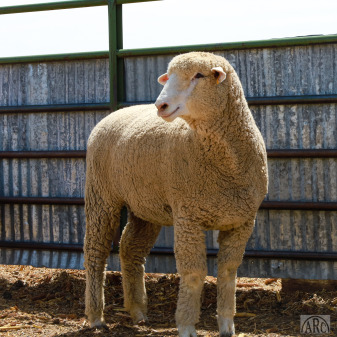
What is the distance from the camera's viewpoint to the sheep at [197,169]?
14.1ft

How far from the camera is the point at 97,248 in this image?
5.69 meters

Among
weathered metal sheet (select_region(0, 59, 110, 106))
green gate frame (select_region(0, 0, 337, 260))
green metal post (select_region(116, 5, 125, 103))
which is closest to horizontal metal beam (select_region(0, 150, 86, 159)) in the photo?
green gate frame (select_region(0, 0, 337, 260))

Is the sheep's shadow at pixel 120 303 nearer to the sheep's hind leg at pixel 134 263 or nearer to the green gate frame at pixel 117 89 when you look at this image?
the sheep's hind leg at pixel 134 263

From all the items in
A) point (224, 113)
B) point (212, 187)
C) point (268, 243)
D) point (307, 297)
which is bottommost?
point (307, 297)

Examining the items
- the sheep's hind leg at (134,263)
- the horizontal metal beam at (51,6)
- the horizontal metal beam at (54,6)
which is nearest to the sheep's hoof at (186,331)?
the sheep's hind leg at (134,263)

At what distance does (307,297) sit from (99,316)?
A: 7.77ft

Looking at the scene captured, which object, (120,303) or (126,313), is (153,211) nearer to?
(126,313)

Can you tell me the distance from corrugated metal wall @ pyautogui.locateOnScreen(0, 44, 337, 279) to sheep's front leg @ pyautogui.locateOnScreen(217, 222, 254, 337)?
1.93 meters

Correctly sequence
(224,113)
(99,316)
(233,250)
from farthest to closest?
(99,316), (233,250), (224,113)

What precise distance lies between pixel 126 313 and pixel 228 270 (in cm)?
184

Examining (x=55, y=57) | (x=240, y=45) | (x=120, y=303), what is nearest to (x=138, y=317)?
(x=120, y=303)

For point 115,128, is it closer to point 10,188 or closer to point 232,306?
point 232,306

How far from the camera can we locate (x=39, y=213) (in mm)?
7758

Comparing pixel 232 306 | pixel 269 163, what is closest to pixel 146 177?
pixel 232 306
